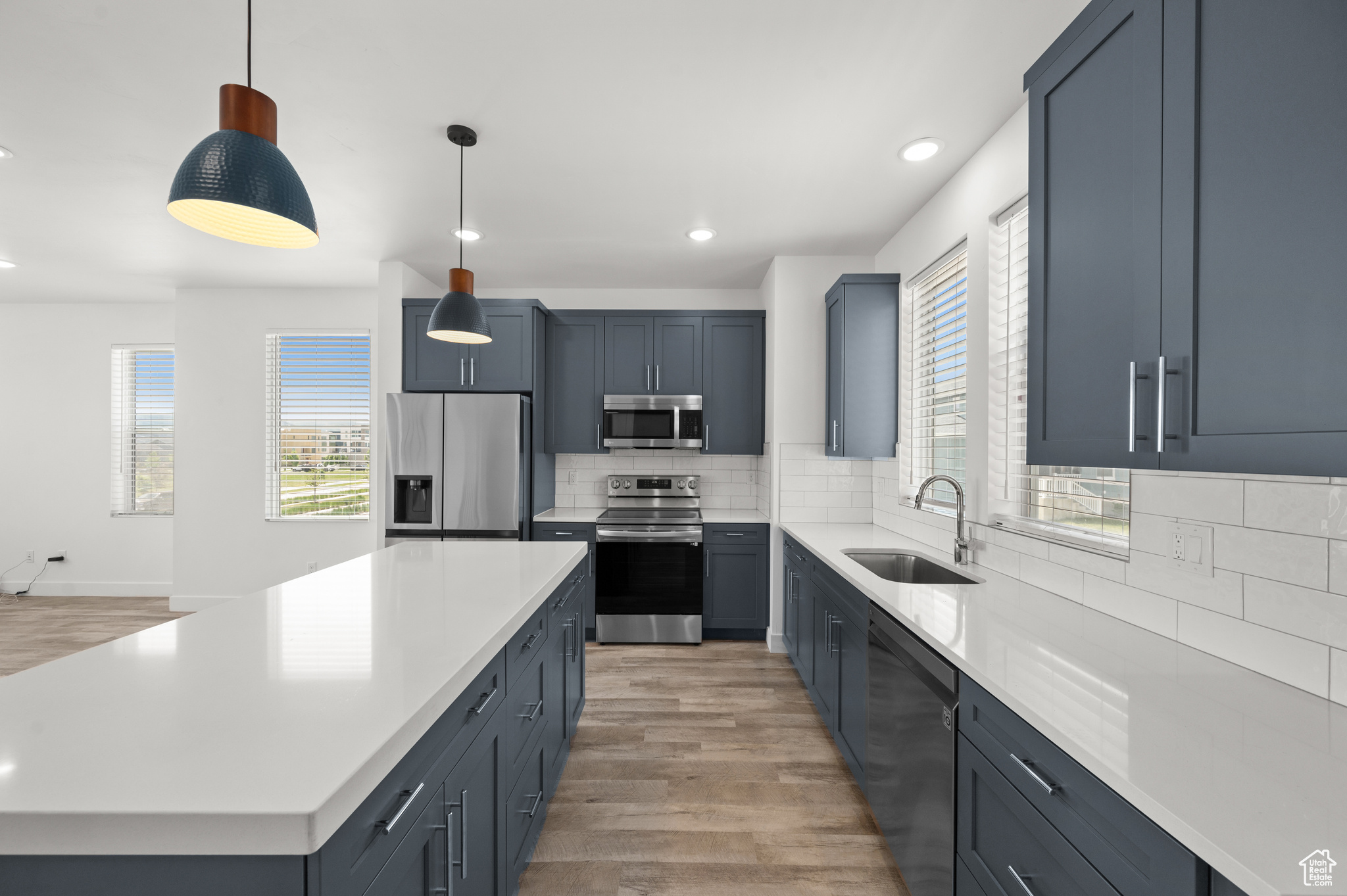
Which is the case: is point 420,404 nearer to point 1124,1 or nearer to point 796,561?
point 796,561

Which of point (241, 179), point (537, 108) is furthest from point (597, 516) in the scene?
point (241, 179)

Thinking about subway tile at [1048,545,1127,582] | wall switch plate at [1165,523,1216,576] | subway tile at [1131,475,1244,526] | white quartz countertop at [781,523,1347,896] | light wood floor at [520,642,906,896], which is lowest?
light wood floor at [520,642,906,896]

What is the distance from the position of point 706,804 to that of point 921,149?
275 cm

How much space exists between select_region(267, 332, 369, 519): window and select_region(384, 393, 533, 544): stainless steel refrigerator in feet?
4.33

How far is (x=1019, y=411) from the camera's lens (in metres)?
2.24

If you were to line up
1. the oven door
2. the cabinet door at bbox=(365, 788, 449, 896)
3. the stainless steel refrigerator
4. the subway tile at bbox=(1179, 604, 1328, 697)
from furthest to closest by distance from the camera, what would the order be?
1. the oven door
2. the stainless steel refrigerator
3. the subway tile at bbox=(1179, 604, 1328, 697)
4. the cabinet door at bbox=(365, 788, 449, 896)

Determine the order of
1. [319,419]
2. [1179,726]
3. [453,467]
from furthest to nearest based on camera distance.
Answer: [319,419] < [453,467] < [1179,726]

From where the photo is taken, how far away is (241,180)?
3.71 feet

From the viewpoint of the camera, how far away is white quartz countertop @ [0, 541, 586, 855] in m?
0.72

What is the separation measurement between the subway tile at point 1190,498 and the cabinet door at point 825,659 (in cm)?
121

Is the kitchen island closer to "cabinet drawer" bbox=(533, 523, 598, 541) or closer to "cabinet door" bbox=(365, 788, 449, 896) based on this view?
"cabinet door" bbox=(365, 788, 449, 896)

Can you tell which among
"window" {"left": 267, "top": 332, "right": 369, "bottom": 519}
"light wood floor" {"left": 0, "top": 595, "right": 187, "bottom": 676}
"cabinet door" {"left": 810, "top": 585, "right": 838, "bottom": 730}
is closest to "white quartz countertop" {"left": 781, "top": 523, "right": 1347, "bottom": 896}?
"cabinet door" {"left": 810, "top": 585, "right": 838, "bottom": 730}

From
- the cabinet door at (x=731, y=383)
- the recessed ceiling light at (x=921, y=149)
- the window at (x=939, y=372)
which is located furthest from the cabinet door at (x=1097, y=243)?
the cabinet door at (x=731, y=383)

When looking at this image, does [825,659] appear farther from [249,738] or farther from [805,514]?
[249,738]
